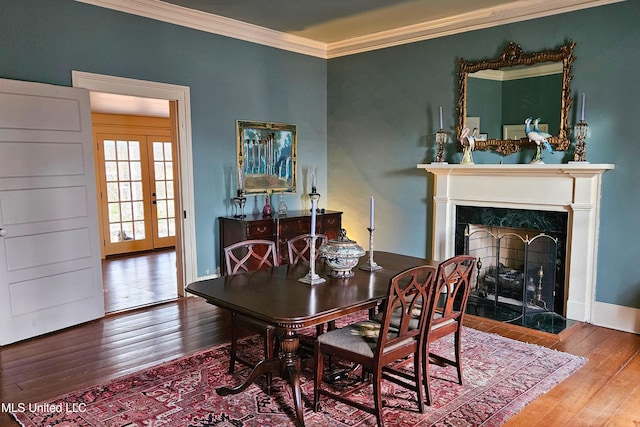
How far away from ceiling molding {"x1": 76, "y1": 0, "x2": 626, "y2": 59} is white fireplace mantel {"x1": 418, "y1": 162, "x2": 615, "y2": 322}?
1.40 m

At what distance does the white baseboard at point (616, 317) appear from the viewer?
384cm

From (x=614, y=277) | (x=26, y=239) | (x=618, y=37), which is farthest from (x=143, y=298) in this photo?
(x=618, y=37)

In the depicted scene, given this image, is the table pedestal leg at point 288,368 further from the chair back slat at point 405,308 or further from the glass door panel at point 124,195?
the glass door panel at point 124,195

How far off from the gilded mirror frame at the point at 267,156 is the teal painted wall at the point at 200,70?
10 centimetres

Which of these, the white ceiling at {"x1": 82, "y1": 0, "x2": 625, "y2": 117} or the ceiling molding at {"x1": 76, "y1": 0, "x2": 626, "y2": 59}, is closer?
the ceiling molding at {"x1": 76, "y1": 0, "x2": 626, "y2": 59}

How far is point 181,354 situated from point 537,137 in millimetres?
3498

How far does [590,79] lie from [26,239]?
4796 mm

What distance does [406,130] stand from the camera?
5.27m

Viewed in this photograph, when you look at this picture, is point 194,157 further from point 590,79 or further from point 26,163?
point 590,79

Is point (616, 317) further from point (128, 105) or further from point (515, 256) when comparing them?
point (128, 105)

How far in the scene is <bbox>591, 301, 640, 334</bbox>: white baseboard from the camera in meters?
3.84

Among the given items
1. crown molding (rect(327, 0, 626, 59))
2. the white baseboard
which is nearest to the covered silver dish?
the white baseboard

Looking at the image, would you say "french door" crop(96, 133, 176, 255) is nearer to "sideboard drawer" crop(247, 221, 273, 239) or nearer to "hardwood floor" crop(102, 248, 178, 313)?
"hardwood floor" crop(102, 248, 178, 313)

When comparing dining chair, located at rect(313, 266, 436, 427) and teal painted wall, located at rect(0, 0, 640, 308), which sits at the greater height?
teal painted wall, located at rect(0, 0, 640, 308)
